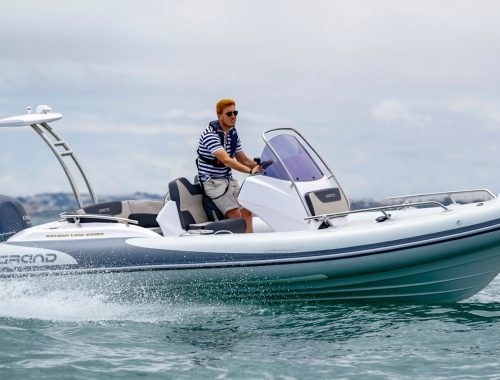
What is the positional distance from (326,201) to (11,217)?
10.8 feet

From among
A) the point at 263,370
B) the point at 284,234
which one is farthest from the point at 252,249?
the point at 263,370

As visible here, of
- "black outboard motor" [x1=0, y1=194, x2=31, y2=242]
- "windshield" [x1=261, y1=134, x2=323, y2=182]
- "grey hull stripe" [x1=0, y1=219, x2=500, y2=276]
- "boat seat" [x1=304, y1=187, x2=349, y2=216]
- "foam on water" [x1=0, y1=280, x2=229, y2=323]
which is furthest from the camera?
"black outboard motor" [x1=0, y1=194, x2=31, y2=242]

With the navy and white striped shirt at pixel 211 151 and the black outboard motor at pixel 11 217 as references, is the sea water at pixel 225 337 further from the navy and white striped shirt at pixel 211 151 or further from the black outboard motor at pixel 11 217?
the navy and white striped shirt at pixel 211 151

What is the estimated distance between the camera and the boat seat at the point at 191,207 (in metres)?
8.45

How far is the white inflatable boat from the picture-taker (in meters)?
7.74

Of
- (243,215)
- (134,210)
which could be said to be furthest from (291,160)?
(134,210)

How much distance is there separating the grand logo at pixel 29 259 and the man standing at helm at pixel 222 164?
1693 millimetres

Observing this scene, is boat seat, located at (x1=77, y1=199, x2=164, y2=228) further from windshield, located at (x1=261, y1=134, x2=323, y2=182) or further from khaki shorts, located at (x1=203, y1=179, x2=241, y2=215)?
windshield, located at (x1=261, y1=134, x2=323, y2=182)

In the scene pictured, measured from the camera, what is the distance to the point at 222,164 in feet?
28.5

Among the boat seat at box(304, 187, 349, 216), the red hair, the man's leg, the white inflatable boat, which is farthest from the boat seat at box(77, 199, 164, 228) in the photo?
the boat seat at box(304, 187, 349, 216)

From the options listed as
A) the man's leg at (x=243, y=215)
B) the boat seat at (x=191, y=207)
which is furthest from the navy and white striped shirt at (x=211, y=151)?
the man's leg at (x=243, y=215)

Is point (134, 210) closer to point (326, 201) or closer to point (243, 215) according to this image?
point (243, 215)

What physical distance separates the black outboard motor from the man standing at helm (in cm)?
198

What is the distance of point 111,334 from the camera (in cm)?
720
